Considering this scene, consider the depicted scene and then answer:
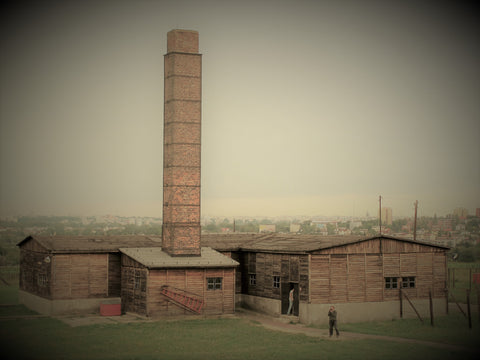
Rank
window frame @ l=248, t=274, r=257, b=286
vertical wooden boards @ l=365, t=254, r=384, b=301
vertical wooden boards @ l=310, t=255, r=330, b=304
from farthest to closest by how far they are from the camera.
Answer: window frame @ l=248, t=274, r=257, b=286
vertical wooden boards @ l=365, t=254, r=384, b=301
vertical wooden boards @ l=310, t=255, r=330, b=304

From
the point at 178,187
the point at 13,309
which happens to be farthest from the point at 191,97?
the point at 13,309

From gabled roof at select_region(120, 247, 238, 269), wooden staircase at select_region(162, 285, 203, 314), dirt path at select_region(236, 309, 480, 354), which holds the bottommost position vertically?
dirt path at select_region(236, 309, 480, 354)

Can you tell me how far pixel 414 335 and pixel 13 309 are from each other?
85.1 ft

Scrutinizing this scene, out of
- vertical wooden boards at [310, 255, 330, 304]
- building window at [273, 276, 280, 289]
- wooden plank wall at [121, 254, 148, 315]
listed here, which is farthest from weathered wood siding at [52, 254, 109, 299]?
vertical wooden boards at [310, 255, 330, 304]

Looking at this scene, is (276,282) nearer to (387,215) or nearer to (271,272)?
(271,272)

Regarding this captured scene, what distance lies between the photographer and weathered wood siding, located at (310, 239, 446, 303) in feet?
118

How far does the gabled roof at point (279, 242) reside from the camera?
37156mm

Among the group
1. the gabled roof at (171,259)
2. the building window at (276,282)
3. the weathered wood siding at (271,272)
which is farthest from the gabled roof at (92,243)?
the building window at (276,282)

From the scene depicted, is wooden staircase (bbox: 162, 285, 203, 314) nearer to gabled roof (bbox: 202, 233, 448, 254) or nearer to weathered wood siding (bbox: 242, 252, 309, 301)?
weathered wood siding (bbox: 242, 252, 309, 301)

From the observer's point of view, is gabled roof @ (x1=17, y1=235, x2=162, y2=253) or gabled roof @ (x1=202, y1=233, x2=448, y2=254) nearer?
gabled roof @ (x1=202, y1=233, x2=448, y2=254)

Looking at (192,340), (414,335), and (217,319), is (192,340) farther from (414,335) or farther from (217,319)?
(414,335)

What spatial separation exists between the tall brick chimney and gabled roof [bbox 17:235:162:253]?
3.16m

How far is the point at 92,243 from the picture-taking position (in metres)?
41.0

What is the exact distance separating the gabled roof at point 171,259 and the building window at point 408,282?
1058cm
